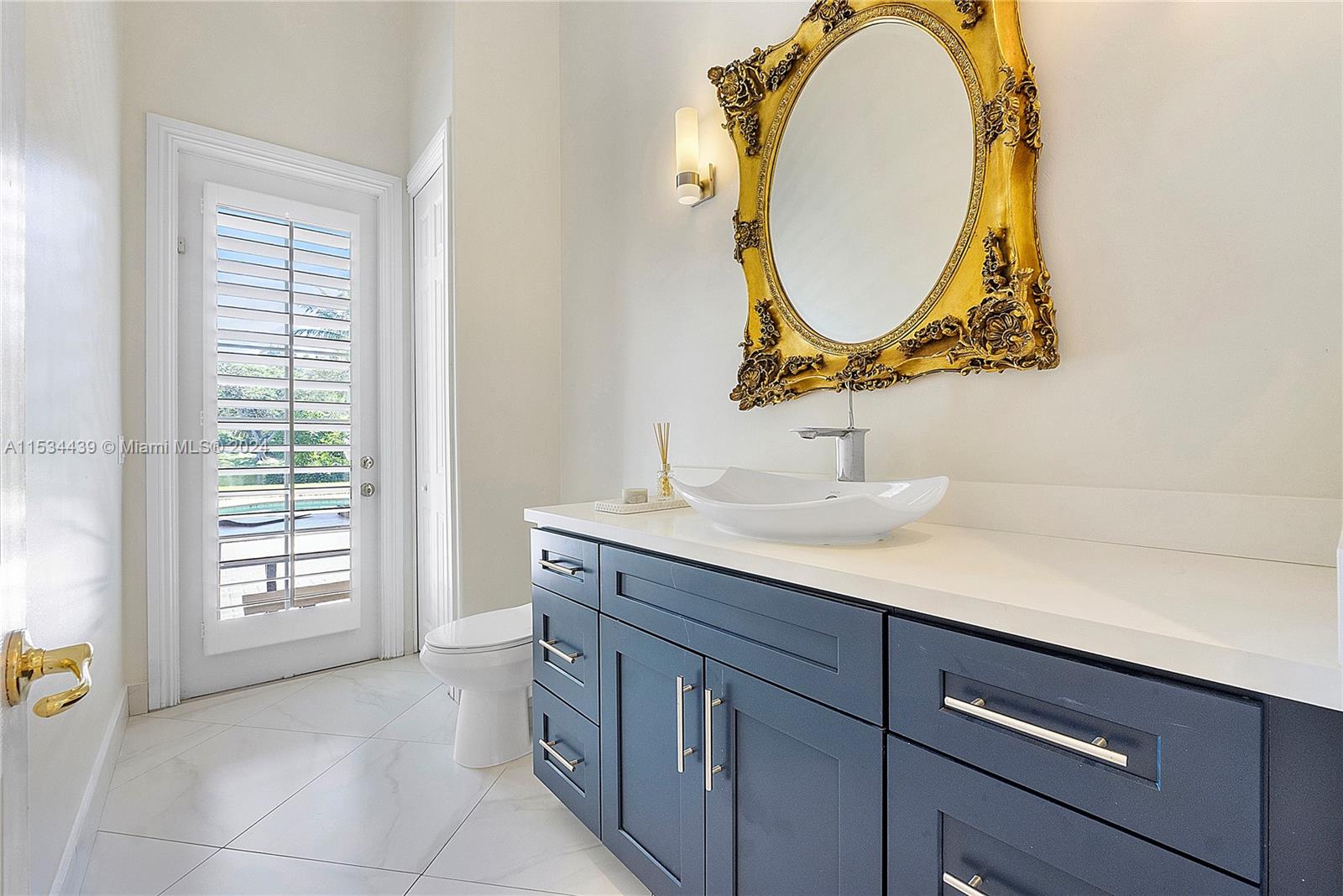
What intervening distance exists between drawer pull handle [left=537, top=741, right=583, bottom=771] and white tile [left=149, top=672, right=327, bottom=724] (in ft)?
4.70

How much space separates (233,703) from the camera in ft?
8.25

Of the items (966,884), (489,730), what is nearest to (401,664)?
(489,730)

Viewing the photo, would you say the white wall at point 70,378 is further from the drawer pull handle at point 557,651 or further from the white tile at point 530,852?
the drawer pull handle at point 557,651

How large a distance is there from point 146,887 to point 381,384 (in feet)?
6.51

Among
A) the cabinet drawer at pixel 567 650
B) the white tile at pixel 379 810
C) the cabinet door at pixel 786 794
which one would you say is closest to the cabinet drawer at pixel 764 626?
the cabinet door at pixel 786 794

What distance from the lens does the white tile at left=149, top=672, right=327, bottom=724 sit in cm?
240

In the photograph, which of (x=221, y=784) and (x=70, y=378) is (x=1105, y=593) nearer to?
(x=70, y=378)

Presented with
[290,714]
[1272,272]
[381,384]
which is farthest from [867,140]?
[290,714]

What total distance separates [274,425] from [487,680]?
155 cm

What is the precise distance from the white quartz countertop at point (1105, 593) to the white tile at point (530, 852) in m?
0.86

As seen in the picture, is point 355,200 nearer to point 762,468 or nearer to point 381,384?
point 381,384

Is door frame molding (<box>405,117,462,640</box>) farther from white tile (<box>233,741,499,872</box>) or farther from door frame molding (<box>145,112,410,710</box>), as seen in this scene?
door frame molding (<box>145,112,410,710</box>)

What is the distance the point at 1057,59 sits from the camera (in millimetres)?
1155

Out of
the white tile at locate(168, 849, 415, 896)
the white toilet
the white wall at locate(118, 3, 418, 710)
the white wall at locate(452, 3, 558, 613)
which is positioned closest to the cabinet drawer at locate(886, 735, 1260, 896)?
the white tile at locate(168, 849, 415, 896)
